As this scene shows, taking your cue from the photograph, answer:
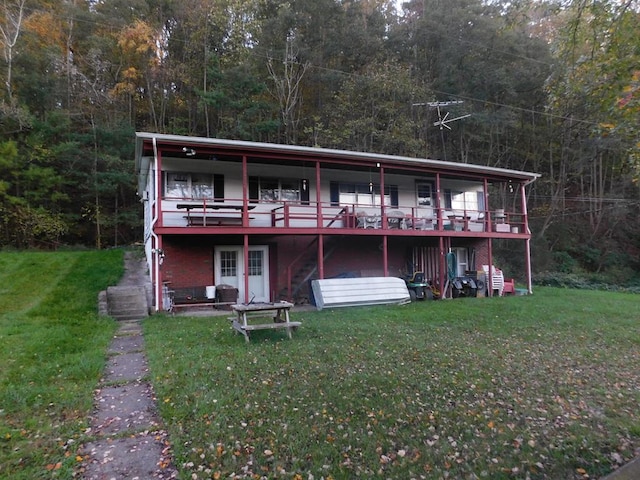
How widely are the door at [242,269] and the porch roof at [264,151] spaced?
11.5ft

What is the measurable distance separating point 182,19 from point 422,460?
26.2m

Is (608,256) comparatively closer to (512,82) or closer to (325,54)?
(512,82)

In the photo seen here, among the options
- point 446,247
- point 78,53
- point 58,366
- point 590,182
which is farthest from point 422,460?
point 590,182

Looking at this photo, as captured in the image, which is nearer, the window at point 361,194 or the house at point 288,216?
the house at point 288,216

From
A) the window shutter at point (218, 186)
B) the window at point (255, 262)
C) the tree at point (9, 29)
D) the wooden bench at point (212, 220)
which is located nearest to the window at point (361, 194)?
the window at point (255, 262)

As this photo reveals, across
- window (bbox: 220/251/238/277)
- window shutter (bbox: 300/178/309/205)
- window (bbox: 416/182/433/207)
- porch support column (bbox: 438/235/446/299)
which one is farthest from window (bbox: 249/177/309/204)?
porch support column (bbox: 438/235/446/299)

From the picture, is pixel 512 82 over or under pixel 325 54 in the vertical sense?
→ under

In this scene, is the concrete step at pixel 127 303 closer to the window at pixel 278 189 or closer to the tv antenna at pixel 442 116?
the window at pixel 278 189

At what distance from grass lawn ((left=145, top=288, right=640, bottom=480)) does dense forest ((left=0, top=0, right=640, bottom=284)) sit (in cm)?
1521

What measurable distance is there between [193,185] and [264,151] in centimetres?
294

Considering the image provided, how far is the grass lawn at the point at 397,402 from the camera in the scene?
3.34 metres

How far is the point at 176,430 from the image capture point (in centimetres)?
384

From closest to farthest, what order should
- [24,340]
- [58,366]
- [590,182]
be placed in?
1. [58,366]
2. [24,340]
3. [590,182]

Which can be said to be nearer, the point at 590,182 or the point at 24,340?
the point at 24,340
